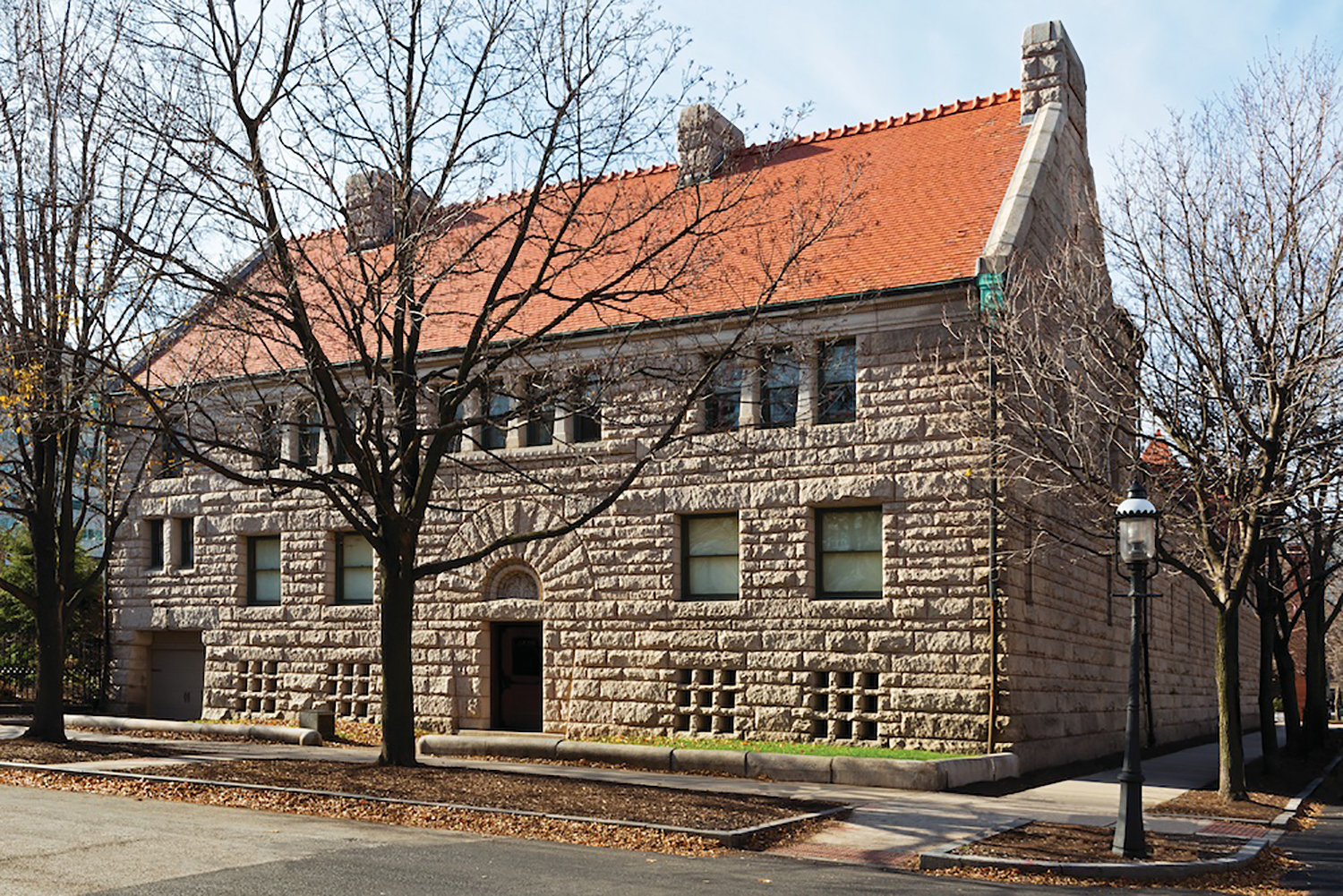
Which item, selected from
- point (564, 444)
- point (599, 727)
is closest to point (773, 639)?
point (599, 727)

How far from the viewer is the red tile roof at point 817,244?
20109 millimetres

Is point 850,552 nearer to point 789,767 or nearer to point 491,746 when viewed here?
point 789,767

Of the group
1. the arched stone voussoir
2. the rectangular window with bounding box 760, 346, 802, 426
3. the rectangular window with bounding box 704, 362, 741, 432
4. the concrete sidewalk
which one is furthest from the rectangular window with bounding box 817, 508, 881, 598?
the arched stone voussoir

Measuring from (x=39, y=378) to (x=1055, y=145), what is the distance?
16.3 m

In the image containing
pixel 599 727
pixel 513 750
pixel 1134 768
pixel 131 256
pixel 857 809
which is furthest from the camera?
pixel 599 727

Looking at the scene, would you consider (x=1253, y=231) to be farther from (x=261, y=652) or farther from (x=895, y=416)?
(x=261, y=652)

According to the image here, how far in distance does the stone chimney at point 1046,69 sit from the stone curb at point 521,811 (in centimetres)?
1410

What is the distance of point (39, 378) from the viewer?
1781cm

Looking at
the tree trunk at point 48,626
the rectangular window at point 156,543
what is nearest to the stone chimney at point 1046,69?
the tree trunk at point 48,626

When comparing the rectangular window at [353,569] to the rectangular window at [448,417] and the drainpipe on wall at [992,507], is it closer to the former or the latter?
the rectangular window at [448,417]

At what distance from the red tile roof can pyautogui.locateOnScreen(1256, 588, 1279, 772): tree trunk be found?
8889 millimetres

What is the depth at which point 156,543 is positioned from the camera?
1090 inches

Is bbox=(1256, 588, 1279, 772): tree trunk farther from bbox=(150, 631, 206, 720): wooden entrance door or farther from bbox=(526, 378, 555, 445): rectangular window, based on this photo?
bbox=(150, 631, 206, 720): wooden entrance door

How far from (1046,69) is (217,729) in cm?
1832
